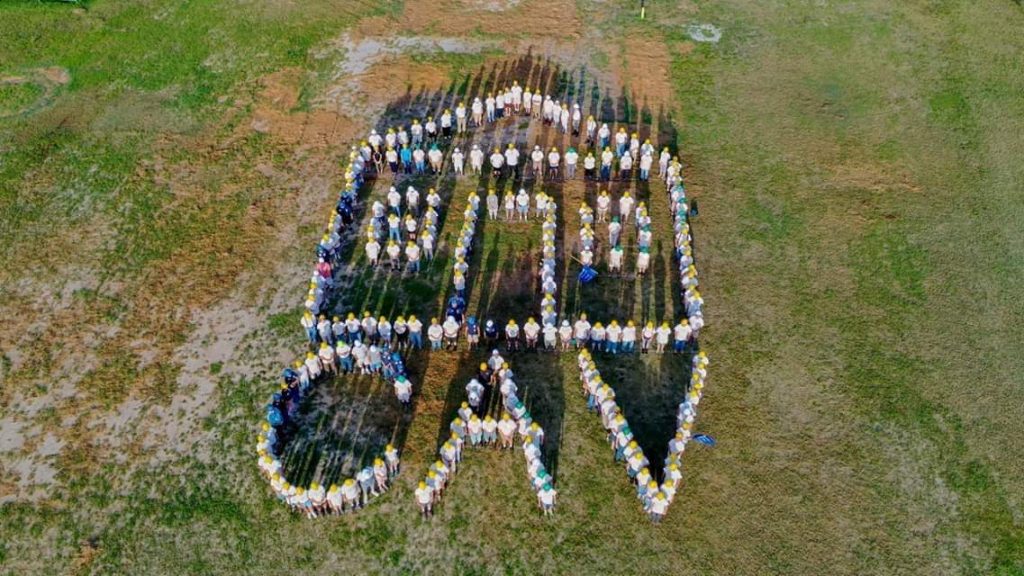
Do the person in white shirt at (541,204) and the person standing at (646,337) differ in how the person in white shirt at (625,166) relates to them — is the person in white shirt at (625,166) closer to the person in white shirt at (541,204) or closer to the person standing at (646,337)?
the person in white shirt at (541,204)

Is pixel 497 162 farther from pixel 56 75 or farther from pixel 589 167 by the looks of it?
pixel 56 75

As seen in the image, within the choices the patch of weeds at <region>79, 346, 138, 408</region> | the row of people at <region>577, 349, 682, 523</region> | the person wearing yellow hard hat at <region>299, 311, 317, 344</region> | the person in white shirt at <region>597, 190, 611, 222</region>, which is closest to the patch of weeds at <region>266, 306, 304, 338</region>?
the person wearing yellow hard hat at <region>299, 311, 317, 344</region>

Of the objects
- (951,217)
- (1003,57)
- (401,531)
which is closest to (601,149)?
(951,217)

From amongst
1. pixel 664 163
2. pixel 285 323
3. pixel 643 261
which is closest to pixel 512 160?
pixel 664 163

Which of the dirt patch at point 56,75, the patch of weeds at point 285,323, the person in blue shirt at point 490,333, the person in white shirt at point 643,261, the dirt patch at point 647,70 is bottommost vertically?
the patch of weeds at point 285,323

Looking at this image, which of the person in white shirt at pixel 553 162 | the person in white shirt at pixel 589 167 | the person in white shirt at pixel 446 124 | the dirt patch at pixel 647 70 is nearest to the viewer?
the person in white shirt at pixel 553 162

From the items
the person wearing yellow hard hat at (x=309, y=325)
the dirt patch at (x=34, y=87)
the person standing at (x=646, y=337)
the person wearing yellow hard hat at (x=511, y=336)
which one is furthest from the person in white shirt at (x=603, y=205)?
the dirt patch at (x=34, y=87)
